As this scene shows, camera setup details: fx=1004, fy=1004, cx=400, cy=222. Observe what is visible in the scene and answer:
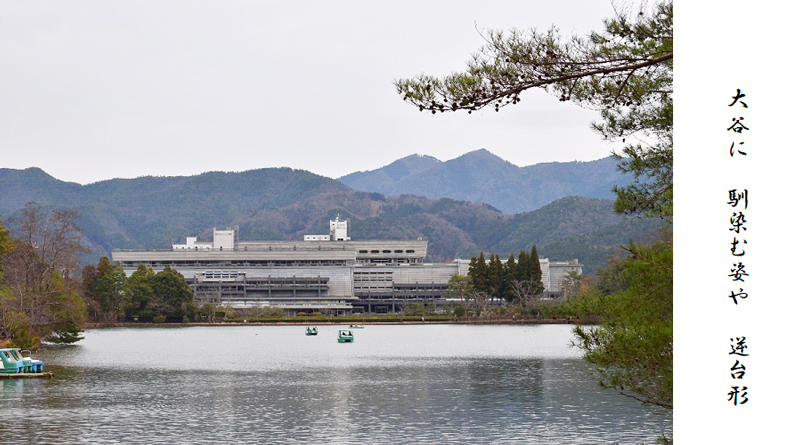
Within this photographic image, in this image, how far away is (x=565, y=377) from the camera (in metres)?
37.3

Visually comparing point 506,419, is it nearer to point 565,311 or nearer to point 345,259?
point 565,311

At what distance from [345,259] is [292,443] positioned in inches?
4098

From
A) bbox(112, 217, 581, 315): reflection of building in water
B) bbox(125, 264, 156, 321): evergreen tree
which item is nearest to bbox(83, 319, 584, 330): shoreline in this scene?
bbox(125, 264, 156, 321): evergreen tree

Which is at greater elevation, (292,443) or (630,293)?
(630,293)

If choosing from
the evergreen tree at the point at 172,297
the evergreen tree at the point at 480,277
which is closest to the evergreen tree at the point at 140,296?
the evergreen tree at the point at 172,297

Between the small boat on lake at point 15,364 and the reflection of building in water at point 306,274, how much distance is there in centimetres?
7769

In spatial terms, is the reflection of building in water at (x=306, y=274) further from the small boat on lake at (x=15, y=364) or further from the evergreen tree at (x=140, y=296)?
the small boat on lake at (x=15, y=364)

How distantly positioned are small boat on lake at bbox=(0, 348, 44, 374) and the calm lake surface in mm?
943

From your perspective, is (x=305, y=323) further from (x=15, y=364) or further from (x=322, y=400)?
(x=322, y=400)

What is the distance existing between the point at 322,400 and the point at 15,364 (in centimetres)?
1292

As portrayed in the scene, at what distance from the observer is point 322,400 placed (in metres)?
30.2

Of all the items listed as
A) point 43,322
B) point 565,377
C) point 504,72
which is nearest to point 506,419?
point 565,377

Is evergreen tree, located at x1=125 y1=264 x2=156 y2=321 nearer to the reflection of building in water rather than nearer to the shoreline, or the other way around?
the shoreline

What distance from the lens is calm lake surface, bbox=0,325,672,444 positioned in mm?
23453
